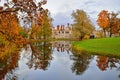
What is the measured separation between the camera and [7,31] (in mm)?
18141

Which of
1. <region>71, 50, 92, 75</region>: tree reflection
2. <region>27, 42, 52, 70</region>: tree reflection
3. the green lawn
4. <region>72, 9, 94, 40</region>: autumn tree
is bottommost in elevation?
<region>71, 50, 92, 75</region>: tree reflection

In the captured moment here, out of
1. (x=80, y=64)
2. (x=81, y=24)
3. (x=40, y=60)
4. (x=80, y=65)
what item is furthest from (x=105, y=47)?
(x=81, y=24)

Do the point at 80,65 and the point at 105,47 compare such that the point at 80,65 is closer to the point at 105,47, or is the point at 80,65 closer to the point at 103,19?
the point at 105,47

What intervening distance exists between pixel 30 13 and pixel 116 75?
13300 mm

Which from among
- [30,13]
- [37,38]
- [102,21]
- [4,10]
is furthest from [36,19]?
[37,38]

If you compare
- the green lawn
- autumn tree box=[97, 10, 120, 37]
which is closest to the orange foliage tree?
autumn tree box=[97, 10, 120, 37]

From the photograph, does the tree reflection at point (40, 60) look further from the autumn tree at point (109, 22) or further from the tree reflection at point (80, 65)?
the autumn tree at point (109, 22)

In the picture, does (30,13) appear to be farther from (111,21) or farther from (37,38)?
(37,38)

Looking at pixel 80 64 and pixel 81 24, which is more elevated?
pixel 81 24

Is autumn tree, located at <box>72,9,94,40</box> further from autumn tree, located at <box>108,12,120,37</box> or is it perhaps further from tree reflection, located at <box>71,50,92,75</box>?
tree reflection, located at <box>71,50,92,75</box>

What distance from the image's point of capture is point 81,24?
319 feet

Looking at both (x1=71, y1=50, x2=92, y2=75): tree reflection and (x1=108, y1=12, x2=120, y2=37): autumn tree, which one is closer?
(x1=71, y1=50, x2=92, y2=75): tree reflection

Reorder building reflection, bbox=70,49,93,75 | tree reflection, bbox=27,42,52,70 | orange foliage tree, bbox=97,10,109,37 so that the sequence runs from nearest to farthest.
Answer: building reflection, bbox=70,49,93,75
tree reflection, bbox=27,42,52,70
orange foliage tree, bbox=97,10,109,37

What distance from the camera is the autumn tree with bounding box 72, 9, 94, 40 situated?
96.2 meters
